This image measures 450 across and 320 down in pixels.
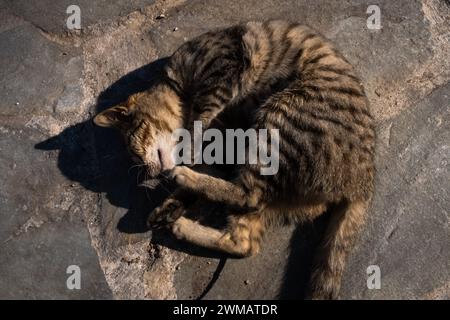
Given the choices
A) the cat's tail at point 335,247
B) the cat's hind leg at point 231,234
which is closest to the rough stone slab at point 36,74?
the cat's hind leg at point 231,234

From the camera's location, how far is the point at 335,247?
10.4ft

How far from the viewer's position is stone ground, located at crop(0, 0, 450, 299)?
10.7 feet

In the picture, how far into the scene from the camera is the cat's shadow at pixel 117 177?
3318 mm

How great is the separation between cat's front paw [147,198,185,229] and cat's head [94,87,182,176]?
340mm

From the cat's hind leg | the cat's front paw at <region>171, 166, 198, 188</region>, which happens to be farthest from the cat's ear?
the cat's hind leg

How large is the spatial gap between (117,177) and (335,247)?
1.56 meters

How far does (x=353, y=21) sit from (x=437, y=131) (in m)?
1.12

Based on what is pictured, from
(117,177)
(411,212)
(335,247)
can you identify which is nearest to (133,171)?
(117,177)

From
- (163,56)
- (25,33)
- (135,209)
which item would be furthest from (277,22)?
(25,33)

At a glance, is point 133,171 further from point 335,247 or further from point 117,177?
point 335,247

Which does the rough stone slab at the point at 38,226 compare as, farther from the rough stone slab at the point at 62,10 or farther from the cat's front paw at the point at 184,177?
the rough stone slab at the point at 62,10
